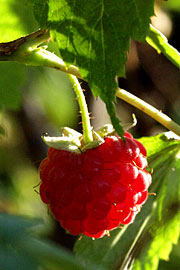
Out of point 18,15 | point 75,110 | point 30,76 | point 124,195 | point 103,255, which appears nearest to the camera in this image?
point 124,195

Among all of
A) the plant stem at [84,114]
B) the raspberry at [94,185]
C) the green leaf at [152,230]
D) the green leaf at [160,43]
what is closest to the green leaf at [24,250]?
the raspberry at [94,185]

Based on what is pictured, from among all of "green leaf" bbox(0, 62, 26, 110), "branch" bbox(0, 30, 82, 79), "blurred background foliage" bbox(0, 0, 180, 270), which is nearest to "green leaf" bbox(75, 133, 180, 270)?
"blurred background foliage" bbox(0, 0, 180, 270)

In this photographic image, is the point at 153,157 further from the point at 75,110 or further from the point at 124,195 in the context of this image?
the point at 75,110

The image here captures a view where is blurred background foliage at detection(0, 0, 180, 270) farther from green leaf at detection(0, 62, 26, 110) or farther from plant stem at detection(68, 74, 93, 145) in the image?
plant stem at detection(68, 74, 93, 145)

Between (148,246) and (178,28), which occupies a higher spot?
(178,28)

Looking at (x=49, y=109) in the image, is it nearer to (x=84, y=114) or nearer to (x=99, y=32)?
(x=84, y=114)

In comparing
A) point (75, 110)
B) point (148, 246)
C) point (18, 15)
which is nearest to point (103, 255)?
point (148, 246)

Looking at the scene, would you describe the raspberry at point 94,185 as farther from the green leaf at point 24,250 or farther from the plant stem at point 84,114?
the green leaf at point 24,250
